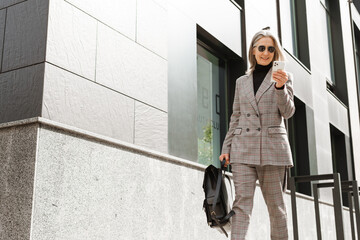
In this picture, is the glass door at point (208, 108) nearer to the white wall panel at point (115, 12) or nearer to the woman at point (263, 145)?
the white wall panel at point (115, 12)

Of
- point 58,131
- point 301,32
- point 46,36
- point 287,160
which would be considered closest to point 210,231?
point 287,160

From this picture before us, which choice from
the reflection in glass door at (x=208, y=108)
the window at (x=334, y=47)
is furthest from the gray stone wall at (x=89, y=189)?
the window at (x=334, y=47)

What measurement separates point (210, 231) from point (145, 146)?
1.43m

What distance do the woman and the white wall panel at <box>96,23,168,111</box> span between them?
1295mm

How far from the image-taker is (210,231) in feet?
17.7

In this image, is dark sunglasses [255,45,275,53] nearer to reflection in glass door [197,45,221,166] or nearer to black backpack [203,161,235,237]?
black backpack [203,161,235,237]

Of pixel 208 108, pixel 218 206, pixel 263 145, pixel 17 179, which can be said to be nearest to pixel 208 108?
pixel 208 108

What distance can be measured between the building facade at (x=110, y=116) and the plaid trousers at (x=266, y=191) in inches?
43.1

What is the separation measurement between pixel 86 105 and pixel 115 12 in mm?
1130

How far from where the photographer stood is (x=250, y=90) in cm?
396

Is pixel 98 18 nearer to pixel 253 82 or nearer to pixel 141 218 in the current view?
pixel 253 82

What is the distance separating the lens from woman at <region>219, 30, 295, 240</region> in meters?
3.68

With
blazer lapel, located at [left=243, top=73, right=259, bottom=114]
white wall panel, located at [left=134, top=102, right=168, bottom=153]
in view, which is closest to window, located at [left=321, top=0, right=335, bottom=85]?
white wall panel, located at [left=134, top=102, right=168, bottom=153]

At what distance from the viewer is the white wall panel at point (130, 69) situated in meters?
4.41
